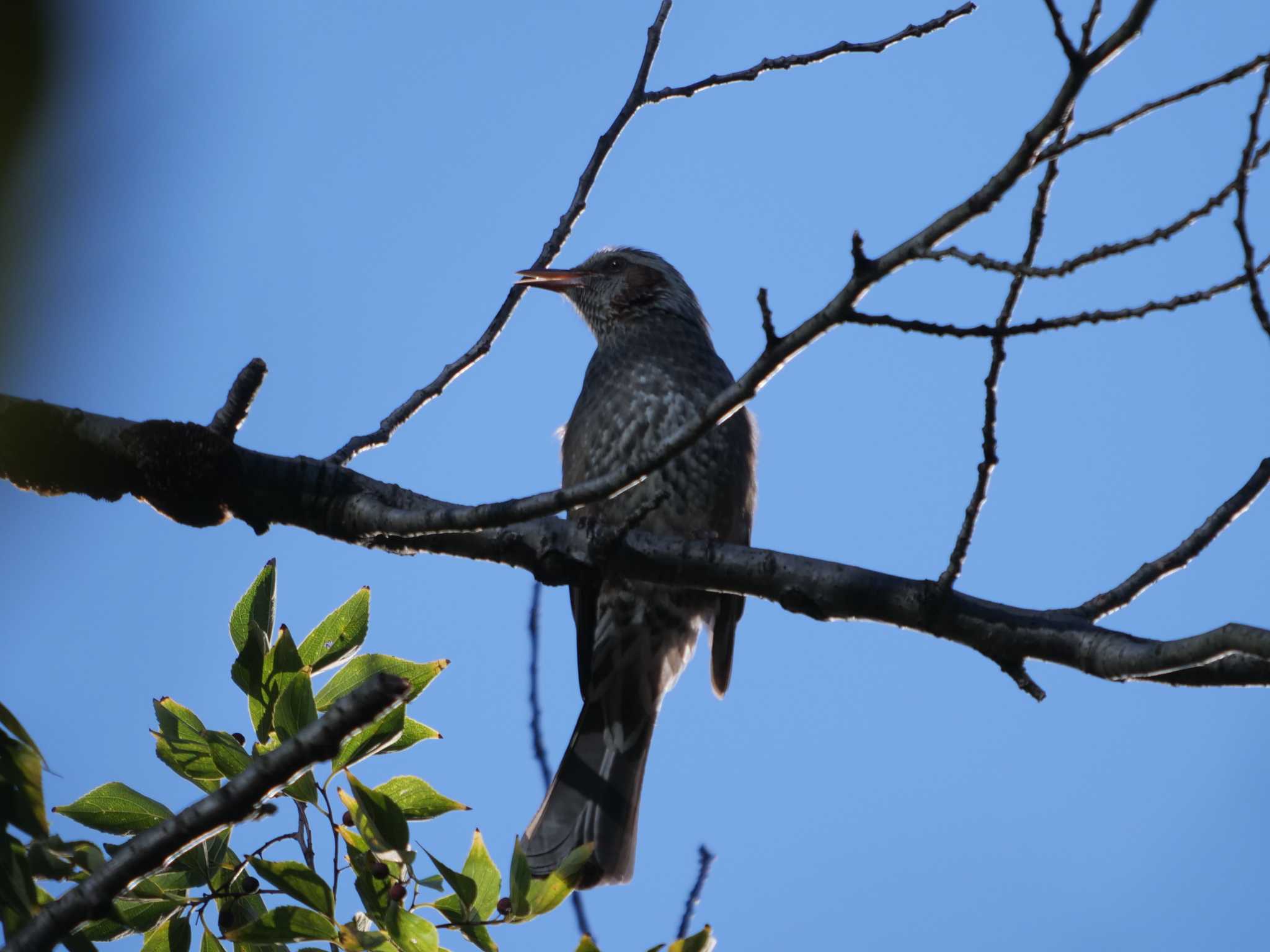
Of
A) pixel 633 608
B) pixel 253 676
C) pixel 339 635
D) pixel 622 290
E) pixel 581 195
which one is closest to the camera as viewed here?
pixel 253 676

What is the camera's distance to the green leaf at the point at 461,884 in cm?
227

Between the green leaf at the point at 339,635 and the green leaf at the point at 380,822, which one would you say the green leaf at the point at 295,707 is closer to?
the green leaf at the point at 380,822

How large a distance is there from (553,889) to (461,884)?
16cm

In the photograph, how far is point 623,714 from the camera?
4.86 meters

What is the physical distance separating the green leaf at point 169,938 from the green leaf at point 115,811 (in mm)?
184

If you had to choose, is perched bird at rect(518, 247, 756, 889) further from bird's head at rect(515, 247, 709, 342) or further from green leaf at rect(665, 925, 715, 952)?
green leaf at rect(665, 925, 715, 952)

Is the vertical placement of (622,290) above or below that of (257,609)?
above

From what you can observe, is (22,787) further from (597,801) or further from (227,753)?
(597,801)

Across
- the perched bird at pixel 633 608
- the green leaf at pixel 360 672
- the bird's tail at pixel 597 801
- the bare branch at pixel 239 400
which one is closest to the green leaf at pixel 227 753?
the green leaf at pixel 360 672

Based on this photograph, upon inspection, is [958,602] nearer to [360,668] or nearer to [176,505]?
[360,668]

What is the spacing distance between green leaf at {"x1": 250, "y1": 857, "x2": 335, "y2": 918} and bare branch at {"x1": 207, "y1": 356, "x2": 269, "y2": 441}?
40.8 inches

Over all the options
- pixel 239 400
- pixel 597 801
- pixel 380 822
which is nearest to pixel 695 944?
pixel 380 822

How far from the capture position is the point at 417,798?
255cm

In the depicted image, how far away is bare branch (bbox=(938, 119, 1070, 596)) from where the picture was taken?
218 centimetres
